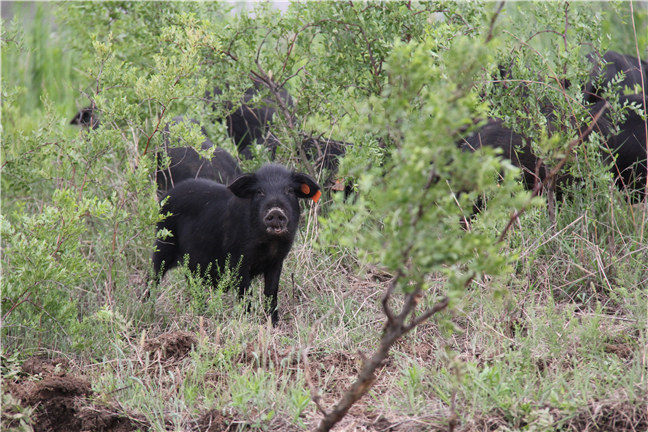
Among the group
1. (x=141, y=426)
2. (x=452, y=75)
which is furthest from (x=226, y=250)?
(x=452, y=75)

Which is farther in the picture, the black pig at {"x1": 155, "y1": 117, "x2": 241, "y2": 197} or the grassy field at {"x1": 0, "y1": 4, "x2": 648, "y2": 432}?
the black pig at {"x1": 155, "y1": 117, "x2": 241, "y2": 197}

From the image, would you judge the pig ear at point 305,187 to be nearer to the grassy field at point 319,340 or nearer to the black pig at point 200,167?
the grassy field at point 319,340

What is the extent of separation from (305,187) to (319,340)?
4.12 feet

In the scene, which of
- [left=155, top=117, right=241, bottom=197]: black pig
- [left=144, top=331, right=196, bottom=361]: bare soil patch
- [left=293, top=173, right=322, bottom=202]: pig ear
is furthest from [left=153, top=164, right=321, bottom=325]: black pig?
[left=155, top=117, right=241, bottom=197]: black pig

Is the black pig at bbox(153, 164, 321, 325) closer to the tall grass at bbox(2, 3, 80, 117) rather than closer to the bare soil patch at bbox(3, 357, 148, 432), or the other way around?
the bare soil patch at bbox(3, 357, 148, 432)

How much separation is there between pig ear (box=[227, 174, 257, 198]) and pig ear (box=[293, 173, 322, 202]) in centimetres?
31

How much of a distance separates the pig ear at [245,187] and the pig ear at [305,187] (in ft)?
1.02

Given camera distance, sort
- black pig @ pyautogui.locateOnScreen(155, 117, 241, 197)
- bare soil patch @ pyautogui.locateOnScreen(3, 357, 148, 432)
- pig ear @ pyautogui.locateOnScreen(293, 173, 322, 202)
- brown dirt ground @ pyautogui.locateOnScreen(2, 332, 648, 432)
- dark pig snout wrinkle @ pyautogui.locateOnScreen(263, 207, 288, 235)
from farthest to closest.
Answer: black pig @ pyautogui.locateOnScreen(155, 117, 241, 197) → pig ear @ pyautogui.locateOnScreen(293, 173, 322, 202) → dark pig snout wrinkle @ pyautogui.locateOnScreen(263, 207, 288, 235) → bare soil patch @ pyautogui.locateOnScreen(3, 357, 148, 432) → brown dirt ground @ pyautogui.locateOnScreen(2, 332, 648, 432)

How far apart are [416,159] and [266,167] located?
9.59 feet

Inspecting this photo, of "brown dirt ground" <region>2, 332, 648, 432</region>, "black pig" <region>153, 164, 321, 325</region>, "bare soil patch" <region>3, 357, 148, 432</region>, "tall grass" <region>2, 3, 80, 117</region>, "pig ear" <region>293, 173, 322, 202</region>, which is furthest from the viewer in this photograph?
"tall grass" <region>2, 3, 80, 117</region>

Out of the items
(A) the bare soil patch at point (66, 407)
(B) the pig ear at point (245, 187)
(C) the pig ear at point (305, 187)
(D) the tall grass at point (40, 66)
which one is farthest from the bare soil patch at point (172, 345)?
(D) the tall grass at point (40, 66)

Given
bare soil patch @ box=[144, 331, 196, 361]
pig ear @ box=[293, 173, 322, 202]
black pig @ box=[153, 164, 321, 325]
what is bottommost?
bare soil patch @ box=[144, 331, 196, 361]

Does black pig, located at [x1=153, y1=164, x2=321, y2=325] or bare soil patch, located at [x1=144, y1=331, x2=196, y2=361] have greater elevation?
black pig, located at [x1=153, y1=164, x2=321, y2=325]

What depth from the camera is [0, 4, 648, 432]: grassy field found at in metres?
3.36
